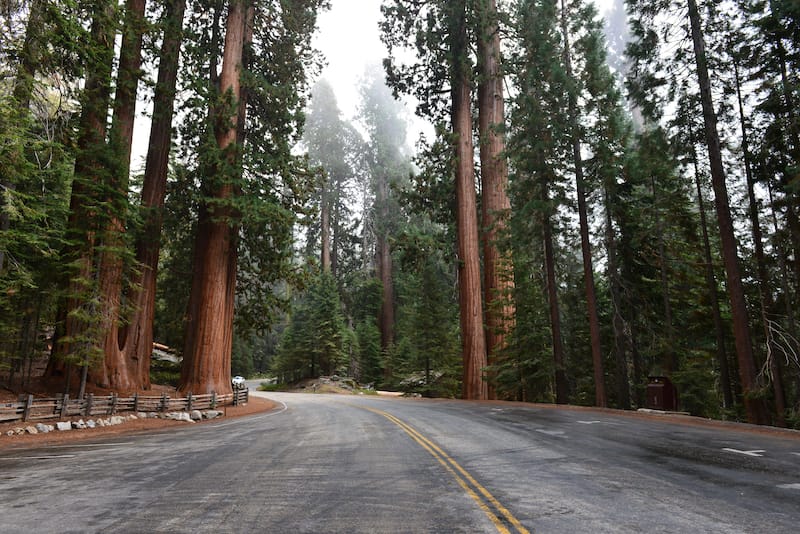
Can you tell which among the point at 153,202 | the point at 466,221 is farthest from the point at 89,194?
the point at 466,221

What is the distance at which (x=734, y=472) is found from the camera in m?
6.13

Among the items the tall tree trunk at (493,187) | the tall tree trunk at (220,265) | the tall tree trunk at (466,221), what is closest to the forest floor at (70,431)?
the tall tree trunk at (220,265)

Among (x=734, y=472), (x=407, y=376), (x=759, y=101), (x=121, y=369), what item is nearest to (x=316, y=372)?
(x=407, y=376)

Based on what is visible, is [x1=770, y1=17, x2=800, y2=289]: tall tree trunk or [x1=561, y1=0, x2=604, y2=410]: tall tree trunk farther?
[x1=561, y1=0, x2=604, y2=410]: tall tree trunk

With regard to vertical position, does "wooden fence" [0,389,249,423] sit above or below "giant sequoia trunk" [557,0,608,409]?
below

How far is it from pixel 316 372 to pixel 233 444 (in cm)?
3409

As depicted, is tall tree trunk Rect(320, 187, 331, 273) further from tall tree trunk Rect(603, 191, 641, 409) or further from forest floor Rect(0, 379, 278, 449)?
forest floor Rect(0, 379, 278, 449)

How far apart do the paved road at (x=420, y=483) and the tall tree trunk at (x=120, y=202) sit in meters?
7.06

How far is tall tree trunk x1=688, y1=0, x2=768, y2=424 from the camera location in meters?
12.4

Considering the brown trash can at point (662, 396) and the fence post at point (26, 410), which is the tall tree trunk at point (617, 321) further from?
the fence post at point (26, 410)

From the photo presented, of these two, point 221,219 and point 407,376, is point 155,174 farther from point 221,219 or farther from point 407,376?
point 407,376

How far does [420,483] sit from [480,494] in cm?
91

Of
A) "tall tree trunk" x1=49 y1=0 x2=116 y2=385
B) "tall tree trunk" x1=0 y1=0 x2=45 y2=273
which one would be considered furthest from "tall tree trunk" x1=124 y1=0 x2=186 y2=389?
"tall tree trunk" x1=0 y1=0 x2=45 y2=273

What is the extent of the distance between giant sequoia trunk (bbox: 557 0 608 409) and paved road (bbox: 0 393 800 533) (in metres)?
6.52
